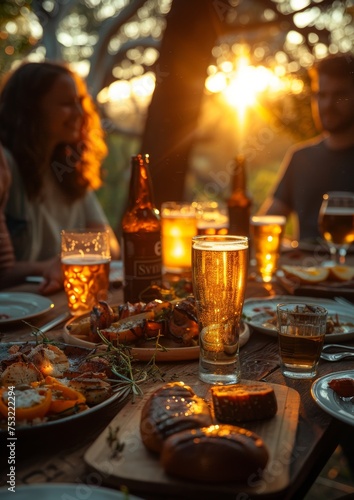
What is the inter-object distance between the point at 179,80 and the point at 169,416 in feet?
13.6

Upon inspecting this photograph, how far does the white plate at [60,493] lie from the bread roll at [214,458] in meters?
0.10

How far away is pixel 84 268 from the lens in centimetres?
207

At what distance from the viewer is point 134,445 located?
100cm

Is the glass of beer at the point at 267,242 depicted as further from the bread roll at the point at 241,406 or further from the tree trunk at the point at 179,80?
the tree trunk at the point at 179,80

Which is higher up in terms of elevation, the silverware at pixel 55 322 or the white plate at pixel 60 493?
the white plate at pixel 60 493

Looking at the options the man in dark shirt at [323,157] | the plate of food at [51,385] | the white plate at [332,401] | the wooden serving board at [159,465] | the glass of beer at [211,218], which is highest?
the man in dark shirt at [323,157]

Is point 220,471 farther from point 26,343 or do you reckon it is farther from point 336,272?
point 336,272

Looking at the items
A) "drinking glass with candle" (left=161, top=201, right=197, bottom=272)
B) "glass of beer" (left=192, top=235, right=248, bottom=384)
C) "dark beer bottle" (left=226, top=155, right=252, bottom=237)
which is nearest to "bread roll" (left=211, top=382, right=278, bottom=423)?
"glass of beer" (left=192, top=235, right=248, bottom=384)

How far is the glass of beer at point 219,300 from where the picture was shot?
4.34 ft

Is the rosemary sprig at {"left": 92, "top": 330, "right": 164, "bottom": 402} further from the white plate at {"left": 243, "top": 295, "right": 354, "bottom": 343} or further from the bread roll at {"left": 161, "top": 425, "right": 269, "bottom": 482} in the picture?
the white plate at {"left": 243, "top": 295, "right": 354, "bottom": 343}

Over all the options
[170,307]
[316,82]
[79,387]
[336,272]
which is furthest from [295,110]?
[79,387]

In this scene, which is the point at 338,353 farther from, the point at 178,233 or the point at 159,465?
the point at 178,233

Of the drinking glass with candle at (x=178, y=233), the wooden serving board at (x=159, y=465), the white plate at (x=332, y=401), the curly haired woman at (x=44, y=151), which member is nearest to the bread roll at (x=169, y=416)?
the wooden serving board at (x=159, y=465)

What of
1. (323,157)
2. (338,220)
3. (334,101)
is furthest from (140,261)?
(323,157)
